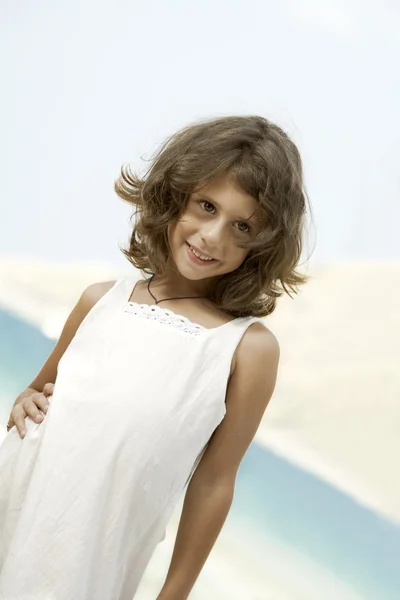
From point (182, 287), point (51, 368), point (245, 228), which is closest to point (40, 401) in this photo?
point (51, 368)

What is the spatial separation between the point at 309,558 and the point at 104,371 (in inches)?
53.4

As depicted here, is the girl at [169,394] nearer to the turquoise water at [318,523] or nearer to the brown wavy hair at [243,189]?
the brown wavy hair at [243,189]

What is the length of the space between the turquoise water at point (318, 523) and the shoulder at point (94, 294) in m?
1.27

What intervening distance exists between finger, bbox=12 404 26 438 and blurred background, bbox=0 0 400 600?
3.39 ft

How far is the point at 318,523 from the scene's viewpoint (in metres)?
2.39

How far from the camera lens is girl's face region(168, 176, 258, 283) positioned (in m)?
1.15

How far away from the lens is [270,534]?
2.38 m

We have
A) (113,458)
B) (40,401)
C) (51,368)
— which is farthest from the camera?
(51,368)

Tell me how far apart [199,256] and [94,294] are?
0.65ft

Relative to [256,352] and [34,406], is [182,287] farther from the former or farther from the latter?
[34,406]

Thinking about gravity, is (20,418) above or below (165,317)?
below

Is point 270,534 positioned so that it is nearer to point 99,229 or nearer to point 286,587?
point 286,587

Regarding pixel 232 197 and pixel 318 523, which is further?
pixel 318 523

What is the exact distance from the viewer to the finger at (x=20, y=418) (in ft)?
3.98
